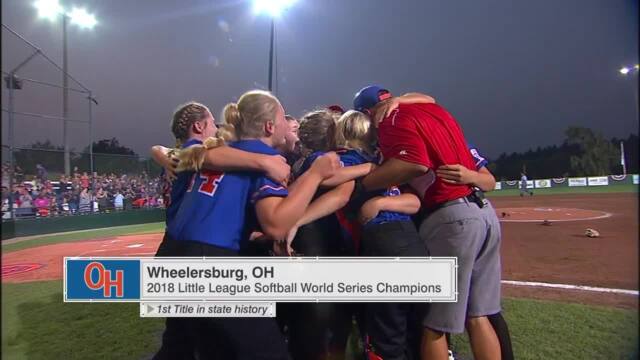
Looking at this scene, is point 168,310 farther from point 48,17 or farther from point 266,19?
point 266,19

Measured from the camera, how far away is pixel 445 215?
2.01 m

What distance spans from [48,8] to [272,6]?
3949mm

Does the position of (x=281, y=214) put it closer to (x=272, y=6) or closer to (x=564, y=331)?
(x=564, y=331)

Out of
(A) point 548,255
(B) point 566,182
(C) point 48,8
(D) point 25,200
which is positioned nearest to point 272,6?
(C) point 48,8

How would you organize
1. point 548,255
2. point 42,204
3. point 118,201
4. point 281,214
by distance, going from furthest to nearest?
point 118,201 < point 42,204 < point 548,255 < point 281,214

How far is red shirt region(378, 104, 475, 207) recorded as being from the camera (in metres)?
1.91

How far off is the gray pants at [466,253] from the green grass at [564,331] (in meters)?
0.85

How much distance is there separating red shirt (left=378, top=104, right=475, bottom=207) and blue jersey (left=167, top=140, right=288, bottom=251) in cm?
60

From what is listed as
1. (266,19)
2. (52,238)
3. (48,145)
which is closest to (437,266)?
(266,19)

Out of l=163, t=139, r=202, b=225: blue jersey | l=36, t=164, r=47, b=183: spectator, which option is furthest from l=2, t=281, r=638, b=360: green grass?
l=36, t=164, r=47, b=183: spectator

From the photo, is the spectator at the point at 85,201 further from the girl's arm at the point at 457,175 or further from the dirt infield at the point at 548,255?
the girl's arm at the point at 457,175

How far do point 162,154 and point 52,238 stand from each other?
11463 mm

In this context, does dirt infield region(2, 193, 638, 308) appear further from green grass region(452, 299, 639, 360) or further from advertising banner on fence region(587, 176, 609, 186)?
advertising banner on fence region(587, 176, 609, 186)

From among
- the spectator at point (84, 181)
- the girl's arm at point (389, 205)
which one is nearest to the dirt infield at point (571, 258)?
the girl's arm at point (389, 205)
